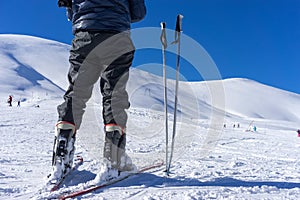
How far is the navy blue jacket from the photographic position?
234 centimetres

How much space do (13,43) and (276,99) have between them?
403 feet

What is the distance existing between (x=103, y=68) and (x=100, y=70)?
3 centimetres

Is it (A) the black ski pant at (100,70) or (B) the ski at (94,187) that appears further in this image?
(A) the black ski pant at (100,70)

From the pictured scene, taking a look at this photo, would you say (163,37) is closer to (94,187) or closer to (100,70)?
(100,70)

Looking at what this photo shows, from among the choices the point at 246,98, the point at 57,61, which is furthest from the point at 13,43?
the point at 246,98

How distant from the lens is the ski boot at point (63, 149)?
2084 millimetres

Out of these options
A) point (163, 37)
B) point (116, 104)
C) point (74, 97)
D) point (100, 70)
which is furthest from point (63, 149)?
point (163, 37)

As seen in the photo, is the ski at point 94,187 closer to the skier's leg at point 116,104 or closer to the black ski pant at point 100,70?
the skier's leg at point 116,104

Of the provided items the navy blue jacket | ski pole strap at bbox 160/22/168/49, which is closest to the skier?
the navy blue jacket

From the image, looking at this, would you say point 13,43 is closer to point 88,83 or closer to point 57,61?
point 57,61

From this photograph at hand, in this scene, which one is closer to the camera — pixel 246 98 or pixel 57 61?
pixel 57 61

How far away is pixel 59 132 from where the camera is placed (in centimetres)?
219

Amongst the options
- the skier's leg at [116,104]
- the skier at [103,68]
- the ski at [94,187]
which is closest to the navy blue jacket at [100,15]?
the skier at [103,68]

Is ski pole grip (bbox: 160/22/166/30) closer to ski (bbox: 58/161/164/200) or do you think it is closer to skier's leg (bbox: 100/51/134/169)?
skier's leg (bbox: 100/51/134/169)
